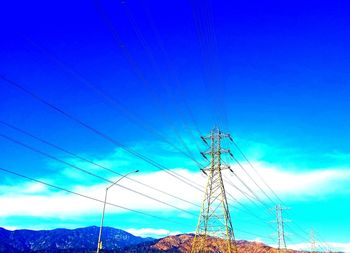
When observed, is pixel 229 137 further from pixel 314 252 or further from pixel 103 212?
pixel 314 252

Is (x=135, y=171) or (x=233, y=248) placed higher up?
(x=135, y=171)

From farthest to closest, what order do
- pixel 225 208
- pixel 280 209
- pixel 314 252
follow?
1. pixel 314 252
2. pixel 280 209
3. pixel 225 208

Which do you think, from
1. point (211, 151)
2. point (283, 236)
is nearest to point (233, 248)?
point (211, 151)

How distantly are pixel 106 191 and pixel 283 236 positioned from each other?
4947 cm

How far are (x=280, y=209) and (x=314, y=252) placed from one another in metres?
31.3

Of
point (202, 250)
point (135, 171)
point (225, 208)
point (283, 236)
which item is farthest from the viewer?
point (283, 236)

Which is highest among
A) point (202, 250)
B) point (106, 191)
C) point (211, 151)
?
point (211, 151)

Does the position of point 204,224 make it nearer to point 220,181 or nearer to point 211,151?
point 220,181

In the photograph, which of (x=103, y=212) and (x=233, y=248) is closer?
(x=103, y=212)

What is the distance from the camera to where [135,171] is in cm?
3353

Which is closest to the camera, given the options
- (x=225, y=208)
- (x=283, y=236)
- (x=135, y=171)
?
(x=135, y=171)

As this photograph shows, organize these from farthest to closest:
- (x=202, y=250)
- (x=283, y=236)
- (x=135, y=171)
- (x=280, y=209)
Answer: (x=280, y=209)
(x=283, y=236)
(x=202, y=250)
(x=135, y=171)

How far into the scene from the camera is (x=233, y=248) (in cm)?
4300

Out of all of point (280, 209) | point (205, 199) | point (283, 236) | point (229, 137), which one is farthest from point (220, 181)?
point (280, 209)
